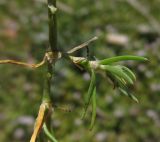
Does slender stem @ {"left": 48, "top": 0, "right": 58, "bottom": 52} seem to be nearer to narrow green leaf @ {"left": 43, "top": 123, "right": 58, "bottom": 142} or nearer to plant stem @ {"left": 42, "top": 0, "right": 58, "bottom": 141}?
plant stem @ {"left": 42, "top": 0, "right": 58, "bottom": 141}

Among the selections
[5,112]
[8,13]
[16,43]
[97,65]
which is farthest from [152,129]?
[97,65]

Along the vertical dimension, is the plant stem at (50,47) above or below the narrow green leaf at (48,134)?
above

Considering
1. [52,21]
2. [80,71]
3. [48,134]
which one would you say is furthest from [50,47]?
[80,71]

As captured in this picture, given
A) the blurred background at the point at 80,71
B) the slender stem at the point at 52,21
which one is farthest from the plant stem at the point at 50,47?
the blurred background at the point at 80,71

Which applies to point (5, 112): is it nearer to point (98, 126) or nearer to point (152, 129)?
point (98, 126)

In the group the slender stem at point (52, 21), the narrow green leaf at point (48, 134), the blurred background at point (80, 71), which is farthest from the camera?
the blurred background at point (80, 71)

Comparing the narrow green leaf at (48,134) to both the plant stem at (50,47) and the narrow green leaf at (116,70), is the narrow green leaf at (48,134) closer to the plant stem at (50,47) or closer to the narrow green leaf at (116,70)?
the plant stem at (50,47)

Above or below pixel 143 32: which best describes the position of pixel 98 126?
below

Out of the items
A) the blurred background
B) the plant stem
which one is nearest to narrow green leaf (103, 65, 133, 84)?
the plant stem

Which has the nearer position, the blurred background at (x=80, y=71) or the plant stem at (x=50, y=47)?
the plant stem at (x=50, y=47)
